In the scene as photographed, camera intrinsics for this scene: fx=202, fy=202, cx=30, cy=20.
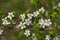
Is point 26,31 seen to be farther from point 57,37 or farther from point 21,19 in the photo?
point 57,37

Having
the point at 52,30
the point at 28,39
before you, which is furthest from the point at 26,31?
the point at 52,30

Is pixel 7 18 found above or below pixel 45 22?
above

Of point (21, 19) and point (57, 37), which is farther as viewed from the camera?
point (21, 19)

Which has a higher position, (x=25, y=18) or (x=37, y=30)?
(x=25, y=18)

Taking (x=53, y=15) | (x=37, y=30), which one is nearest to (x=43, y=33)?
(x=37, y=30)

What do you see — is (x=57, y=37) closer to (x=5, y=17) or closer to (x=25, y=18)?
(x=25, y=18)

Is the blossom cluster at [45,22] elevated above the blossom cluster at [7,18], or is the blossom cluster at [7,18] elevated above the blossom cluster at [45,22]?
the blossom cluster at [7,18]

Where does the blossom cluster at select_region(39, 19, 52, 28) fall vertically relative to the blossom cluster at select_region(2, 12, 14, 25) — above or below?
below

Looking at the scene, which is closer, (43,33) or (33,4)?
(43,33)

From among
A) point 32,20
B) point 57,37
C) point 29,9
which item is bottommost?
point 57,37
